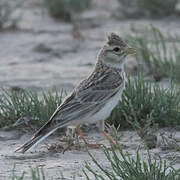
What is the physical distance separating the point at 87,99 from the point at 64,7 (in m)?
6.59

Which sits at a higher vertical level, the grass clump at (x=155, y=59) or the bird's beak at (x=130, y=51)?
the bird's beak at (x=130, y=51)

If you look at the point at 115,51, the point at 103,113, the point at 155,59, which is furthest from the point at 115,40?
the point at 155,59

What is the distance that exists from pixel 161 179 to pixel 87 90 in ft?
5.93

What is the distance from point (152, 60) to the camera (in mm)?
8797

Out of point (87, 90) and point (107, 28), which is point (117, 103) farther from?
point (107, 28)

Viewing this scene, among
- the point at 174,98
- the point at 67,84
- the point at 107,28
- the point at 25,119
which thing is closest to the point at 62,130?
the point at 25,119

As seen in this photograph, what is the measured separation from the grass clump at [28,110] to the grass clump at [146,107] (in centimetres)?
69

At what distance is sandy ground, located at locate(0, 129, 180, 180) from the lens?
502cm

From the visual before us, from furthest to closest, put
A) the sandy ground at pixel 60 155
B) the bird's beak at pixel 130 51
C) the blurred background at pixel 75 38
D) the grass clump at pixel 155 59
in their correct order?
the blurred background at pixel 75 38
the grass clump at pixel 155 59
the bird's beak at pixel 130 51
the sandy ground at pixel 60 155

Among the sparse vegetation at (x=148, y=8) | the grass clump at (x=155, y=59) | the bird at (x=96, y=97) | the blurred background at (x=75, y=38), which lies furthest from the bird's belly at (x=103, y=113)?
the sparse vegetation at (x=148, y=8)

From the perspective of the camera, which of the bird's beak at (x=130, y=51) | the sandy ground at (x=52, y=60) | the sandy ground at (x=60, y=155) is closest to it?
the sandy ground at (x=60, y=155)

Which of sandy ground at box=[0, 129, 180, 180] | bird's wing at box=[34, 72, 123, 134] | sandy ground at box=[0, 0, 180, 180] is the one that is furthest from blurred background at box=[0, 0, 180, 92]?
sandy ground at box=[0, 129, 180, 180]

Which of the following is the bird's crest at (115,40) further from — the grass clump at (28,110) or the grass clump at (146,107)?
the grass clump at (28,110)

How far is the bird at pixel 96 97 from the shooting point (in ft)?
18.1
